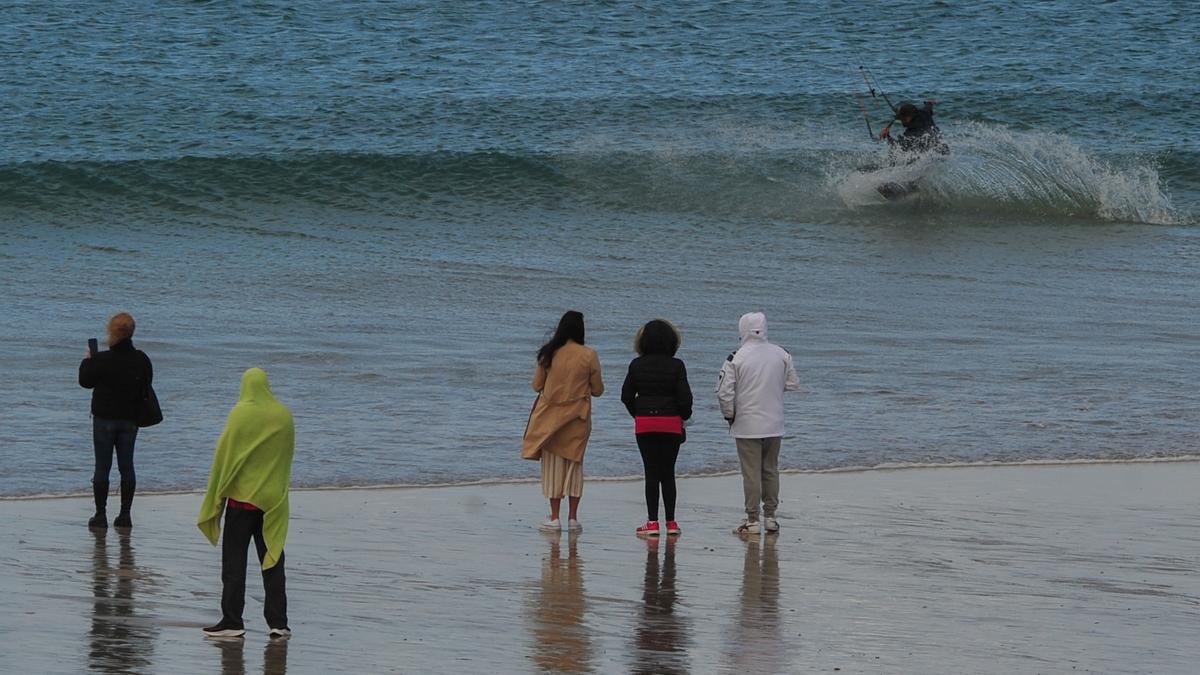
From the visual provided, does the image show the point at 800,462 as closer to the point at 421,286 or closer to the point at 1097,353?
the point at 1097,353

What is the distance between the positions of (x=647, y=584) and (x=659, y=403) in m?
1.67

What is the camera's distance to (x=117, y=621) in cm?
681

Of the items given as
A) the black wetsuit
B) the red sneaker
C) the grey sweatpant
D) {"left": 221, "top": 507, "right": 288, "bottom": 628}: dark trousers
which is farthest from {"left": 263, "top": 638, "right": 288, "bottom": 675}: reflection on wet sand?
the black wetsuit

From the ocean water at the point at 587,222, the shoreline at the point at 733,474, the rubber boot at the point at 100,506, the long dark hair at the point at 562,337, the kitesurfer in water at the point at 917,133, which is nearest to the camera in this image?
the rubber boot at the point at 100,506

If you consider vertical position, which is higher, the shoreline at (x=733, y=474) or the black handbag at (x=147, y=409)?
the black handbag at (x=147, y=409)

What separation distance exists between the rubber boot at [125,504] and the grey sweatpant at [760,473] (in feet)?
11.1

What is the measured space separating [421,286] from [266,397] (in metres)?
12.9

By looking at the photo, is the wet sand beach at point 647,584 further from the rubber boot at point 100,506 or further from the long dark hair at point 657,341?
the long dark hair at point 657,341

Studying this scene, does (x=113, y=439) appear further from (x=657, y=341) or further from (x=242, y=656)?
(x=242, y=656)

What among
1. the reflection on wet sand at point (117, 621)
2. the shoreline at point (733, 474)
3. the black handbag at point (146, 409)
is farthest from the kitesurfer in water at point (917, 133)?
the reflection on wet sand at point (117, 621)

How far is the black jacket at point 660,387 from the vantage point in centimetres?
930

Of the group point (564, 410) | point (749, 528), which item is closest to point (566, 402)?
point (564, 410)

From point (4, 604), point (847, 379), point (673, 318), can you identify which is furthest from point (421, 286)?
point (4, 604)

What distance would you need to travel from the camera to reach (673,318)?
17.8 m
